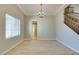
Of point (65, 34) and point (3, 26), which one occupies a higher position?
point (3, 26)

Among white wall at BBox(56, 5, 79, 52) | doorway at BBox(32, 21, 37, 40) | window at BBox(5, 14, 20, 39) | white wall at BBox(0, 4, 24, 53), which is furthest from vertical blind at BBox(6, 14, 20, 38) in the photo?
white wall at BBox(56, 5, 79, 52)

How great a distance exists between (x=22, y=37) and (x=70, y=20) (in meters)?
1.31

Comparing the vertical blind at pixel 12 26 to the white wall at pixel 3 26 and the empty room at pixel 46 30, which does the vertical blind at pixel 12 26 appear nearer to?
the empty room at pixel 46 30

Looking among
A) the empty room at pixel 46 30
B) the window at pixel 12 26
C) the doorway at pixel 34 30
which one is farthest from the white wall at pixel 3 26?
the doorway at pixel 34 30

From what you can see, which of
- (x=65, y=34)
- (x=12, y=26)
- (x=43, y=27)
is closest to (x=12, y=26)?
(x=12, y=26)

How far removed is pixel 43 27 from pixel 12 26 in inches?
31.1

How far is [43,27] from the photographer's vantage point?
3238 millimetres

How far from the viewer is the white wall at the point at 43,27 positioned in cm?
313

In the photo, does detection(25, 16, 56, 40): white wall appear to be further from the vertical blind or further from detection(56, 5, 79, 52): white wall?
the vertical blind

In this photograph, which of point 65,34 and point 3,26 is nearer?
point 65,34

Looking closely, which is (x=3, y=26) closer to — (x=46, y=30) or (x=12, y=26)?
(x=12, y=26)

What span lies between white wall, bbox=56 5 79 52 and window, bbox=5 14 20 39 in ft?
3.47

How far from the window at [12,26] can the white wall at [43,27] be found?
0.39m
